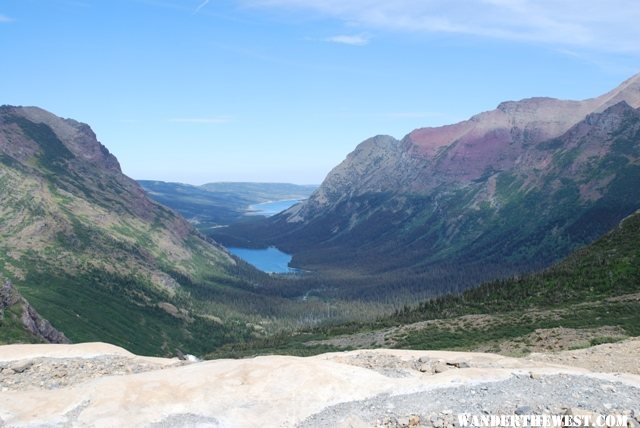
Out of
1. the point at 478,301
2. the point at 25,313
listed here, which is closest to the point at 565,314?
the point at 478,301

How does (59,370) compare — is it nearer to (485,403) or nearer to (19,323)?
(485,403)

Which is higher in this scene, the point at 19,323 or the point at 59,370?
the point at 59,370

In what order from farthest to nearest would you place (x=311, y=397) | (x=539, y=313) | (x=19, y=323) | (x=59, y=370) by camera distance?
(x=19, y=323) < (x=539, y=313) < (x=59, y=370) < (x=311, y=397)

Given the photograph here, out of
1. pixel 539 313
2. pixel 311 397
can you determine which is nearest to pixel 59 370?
pixel 311 397

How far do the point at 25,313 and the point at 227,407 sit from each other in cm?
12643

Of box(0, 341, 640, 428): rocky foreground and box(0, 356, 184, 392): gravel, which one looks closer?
box(0, 341, 640, 428): rocky foreground

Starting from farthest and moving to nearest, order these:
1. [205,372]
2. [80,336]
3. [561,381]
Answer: [80,336] → [205,372] → [561,381]

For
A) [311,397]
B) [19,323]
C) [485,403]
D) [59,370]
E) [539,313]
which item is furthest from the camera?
[19,323]

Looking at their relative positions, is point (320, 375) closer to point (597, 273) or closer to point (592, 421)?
point (592, 421)

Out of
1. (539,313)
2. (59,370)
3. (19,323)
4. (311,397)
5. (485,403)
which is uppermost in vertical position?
(485,403)

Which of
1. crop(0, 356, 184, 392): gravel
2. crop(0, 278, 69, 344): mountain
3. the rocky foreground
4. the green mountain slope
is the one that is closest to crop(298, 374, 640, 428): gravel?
the rocky foreground

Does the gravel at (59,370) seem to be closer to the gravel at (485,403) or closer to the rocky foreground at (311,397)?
the rocky foreground at (311,397)

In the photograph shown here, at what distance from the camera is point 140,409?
107 feet

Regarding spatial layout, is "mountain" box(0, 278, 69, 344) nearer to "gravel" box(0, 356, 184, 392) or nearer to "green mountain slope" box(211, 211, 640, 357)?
"green mountain slope" box(211, 211, 640, 357)
